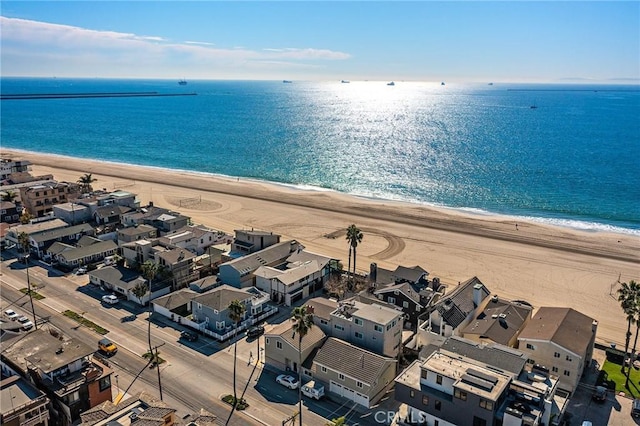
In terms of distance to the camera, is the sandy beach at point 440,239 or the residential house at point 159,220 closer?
the sandy beach at point 440,239

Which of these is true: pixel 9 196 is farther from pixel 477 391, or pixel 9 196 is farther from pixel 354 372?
pixel 477 391

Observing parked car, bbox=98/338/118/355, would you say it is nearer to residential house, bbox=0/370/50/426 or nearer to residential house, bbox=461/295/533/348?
residential house, bbox=0/370/50/426

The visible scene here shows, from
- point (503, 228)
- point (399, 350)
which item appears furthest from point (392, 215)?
point (399, 350)

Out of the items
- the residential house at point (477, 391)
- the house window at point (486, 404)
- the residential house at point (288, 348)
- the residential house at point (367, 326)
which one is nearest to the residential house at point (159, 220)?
the residential house at point (288, 348)

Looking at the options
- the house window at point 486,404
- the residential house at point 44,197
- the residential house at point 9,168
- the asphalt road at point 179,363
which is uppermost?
the residential house at point 9,168

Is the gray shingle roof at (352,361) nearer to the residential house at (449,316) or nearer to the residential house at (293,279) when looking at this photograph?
the residential house at (449,316)

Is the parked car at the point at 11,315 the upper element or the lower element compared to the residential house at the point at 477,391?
lower
